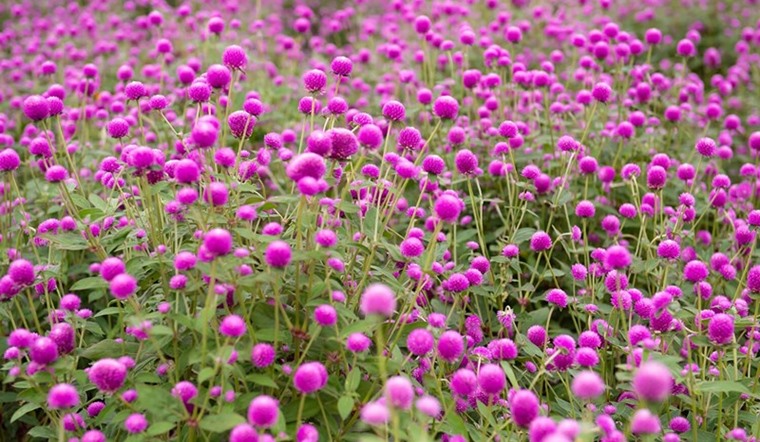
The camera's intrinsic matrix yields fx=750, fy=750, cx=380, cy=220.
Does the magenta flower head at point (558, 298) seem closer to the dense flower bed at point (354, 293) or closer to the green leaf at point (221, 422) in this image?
the dense flower bed at point (354, 293)

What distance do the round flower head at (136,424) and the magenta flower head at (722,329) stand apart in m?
1.59

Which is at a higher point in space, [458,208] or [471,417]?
[458,208]

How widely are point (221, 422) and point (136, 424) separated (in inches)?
9.0

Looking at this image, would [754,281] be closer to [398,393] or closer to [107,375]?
[398,393]

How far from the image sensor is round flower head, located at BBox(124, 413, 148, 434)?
1870 mm

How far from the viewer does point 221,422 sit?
182cm

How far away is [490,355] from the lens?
7.64 ft

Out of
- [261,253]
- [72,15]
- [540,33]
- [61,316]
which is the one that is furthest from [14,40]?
[261,253]

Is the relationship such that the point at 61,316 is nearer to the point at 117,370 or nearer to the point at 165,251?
the point at 165,251

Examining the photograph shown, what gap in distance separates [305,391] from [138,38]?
5412 millimetres

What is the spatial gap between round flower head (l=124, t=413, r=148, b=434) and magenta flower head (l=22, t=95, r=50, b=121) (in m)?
1.10

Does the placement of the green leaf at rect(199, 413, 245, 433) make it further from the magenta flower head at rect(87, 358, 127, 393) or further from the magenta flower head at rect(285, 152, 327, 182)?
the magenta flower head at rect(285, 152, 327, 182)

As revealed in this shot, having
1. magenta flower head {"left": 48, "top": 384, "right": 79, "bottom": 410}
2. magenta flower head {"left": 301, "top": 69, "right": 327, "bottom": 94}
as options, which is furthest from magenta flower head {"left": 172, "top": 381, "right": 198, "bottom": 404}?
magenta flower head {"left": 301, "top": 69, "right": 327, "bottom": 94}

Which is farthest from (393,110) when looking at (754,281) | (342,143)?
(754,281)
